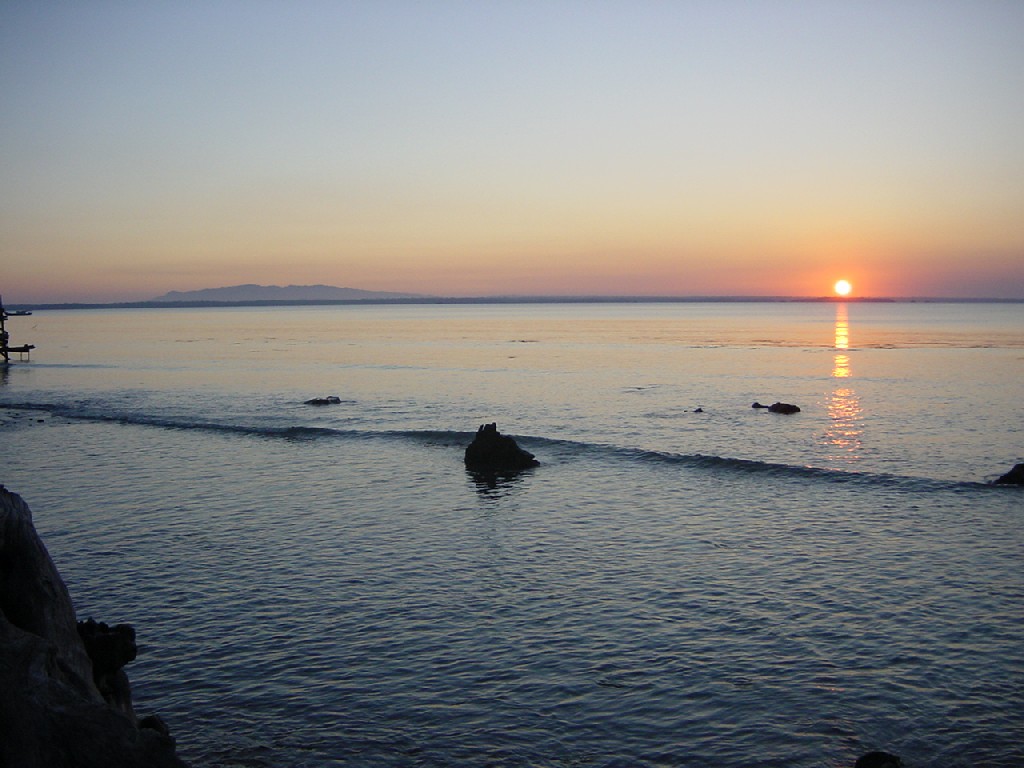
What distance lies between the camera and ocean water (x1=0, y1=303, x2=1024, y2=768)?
50.4ft

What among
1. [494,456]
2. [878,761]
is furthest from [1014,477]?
[878,761]

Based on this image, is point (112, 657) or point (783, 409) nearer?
point (112, 657)

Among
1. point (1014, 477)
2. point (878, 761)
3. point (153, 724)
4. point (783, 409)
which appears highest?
point (153, 724)

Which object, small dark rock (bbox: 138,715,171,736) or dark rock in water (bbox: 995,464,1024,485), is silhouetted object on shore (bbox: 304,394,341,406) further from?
small dark rock (bbox: 138,715,171,736)

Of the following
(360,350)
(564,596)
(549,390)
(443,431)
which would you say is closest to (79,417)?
(443,431)

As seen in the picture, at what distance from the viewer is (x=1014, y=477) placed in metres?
36.1

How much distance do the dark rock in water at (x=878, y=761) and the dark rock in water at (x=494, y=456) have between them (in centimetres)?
2855

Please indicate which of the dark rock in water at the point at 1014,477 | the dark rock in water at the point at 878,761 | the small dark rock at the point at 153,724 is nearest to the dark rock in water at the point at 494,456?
the dark rock in water at the point at 1014,477

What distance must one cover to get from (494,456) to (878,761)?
29.5 m

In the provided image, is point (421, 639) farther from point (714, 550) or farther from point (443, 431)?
point (443, 431)

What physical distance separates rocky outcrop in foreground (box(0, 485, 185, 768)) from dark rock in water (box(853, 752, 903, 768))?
980 centimetres

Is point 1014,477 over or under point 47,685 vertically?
under

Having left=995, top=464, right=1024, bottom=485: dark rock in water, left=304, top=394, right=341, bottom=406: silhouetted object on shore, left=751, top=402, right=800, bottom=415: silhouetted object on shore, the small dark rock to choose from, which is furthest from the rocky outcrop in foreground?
left=304, top=394, right=341, bottom=406: silhouetted object on shore

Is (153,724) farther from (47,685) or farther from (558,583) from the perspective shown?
(558,583)
